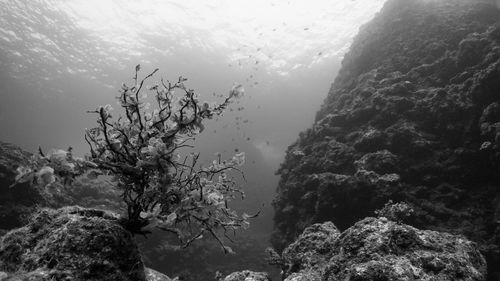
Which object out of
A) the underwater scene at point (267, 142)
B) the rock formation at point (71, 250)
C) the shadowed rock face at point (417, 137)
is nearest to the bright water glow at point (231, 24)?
the underwater scene at point (267, 142)

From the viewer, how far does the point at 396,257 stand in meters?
3.16

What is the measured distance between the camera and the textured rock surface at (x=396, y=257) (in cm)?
302

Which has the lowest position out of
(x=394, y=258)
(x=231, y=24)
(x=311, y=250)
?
(x=394, y=258)

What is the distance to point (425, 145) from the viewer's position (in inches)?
317

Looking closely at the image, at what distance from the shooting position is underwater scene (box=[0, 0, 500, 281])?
3.04 metres

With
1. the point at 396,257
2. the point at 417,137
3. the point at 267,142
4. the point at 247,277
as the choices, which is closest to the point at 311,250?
the point at 247,277

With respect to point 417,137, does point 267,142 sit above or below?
above

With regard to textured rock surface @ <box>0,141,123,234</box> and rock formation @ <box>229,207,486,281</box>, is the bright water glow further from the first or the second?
rock formation @ <box>229,207,486,281</box>

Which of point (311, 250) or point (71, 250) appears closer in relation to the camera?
point (71, 250)

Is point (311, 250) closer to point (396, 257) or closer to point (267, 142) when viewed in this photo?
point (396, 257)

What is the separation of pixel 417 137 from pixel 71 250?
816cm

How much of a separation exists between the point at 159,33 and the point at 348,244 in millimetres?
22386

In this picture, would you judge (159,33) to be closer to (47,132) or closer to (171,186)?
(171,186)

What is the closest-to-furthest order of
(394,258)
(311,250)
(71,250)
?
(71,250)
(394,258)
(311,250)
